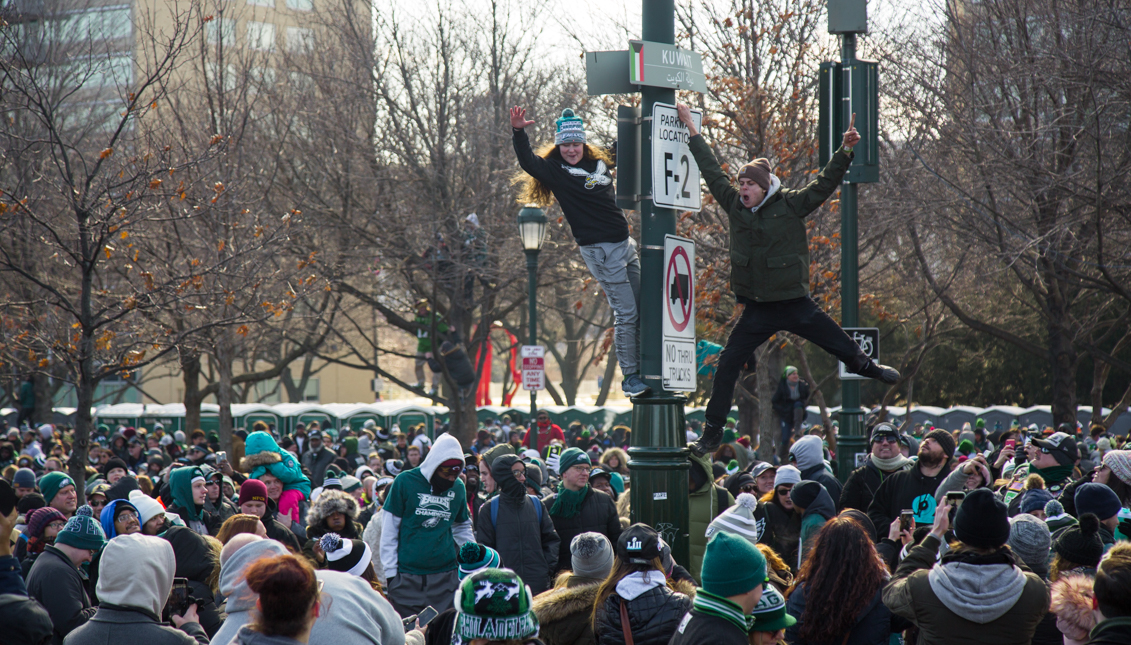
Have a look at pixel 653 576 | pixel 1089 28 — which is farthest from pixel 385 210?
pixel 653 576

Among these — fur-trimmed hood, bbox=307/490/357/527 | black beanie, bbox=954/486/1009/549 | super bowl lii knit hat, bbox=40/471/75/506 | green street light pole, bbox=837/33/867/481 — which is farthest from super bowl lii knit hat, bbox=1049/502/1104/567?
super bowl lii knit hat, bbox=40/471/75/506

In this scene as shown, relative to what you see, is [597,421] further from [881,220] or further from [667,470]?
[667,470]

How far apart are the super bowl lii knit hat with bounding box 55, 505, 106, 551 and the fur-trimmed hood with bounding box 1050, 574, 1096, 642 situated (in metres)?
4.88

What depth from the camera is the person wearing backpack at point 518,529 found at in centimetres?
773

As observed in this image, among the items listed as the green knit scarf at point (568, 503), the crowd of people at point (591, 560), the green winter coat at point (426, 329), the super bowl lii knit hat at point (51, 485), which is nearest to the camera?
the crowd of people at point (591, 560)

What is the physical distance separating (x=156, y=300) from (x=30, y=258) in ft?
22.3

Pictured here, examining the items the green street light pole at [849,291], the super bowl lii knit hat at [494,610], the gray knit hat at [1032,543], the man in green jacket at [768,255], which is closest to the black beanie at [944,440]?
the man in green jacket at [768,255]

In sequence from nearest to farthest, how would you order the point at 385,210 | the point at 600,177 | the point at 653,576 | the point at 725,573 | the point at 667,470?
the point at 725,573
the point at 653,576
the point at 667,470
the point at 600,177
the point at 385,210

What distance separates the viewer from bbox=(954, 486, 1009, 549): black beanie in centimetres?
412

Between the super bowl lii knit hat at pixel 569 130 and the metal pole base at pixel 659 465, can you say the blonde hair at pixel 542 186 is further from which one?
the metal pole base at pixel 659 465

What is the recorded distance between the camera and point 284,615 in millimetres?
3395

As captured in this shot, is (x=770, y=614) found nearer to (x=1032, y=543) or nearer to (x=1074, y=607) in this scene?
(x=1074, y=607)

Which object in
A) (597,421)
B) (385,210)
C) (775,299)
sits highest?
(385,210)

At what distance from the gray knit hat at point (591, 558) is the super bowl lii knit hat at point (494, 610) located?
70.7 inches
